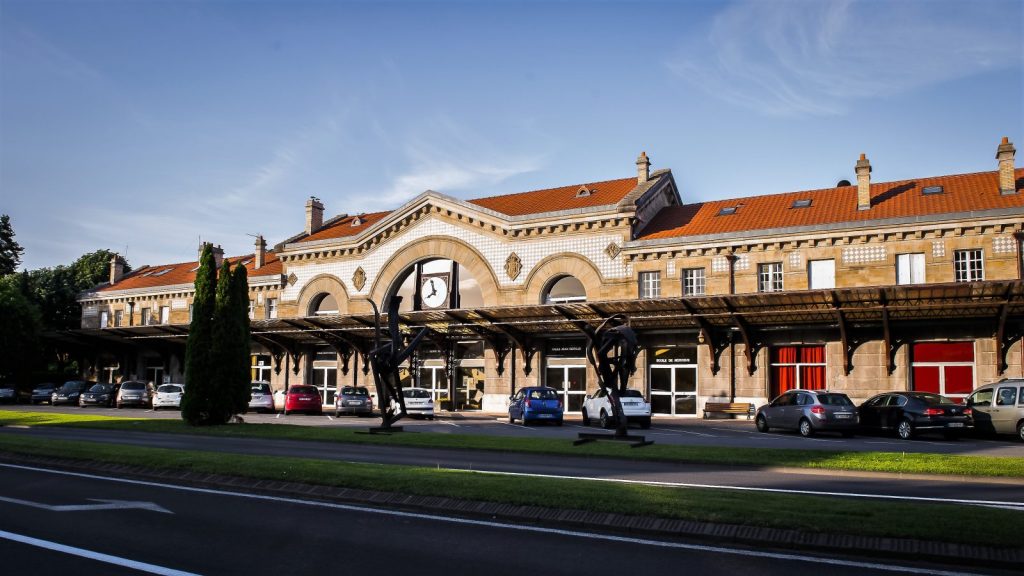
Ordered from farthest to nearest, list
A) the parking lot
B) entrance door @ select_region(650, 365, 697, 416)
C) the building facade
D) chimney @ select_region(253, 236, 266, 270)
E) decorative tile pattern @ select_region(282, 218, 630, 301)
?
chimney @ select_region(253, 236, 266, 270), decorative tile pattern @ select_region(282, 218, 630, 301), entrance door @ select_region(650, 365, 697, 416), the building facade, the parking lot

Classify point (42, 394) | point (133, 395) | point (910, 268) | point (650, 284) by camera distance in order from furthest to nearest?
point (42, 394), point (133, 395), point (650, 284), point (910, 268)

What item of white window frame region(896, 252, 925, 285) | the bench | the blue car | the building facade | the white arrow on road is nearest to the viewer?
the white arrow on road

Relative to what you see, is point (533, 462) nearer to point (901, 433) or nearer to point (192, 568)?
point (192, 568)

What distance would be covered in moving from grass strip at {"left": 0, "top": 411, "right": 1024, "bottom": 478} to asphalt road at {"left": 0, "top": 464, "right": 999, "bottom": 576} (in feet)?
27.4

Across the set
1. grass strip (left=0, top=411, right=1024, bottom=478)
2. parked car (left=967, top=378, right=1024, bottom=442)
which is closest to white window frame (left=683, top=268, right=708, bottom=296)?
parked car (left=967, top=378, right=1024, bottom=442)

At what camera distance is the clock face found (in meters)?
44.3

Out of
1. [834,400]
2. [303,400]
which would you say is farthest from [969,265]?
[303,400]

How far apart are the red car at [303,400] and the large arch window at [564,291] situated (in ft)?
39.5

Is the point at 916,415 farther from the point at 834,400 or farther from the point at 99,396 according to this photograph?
the point at 99,396

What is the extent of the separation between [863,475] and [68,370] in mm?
64235

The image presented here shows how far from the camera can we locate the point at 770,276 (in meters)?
35.3

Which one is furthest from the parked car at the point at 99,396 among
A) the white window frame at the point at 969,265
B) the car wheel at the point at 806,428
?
Result: the white window frame at the point at 969,265

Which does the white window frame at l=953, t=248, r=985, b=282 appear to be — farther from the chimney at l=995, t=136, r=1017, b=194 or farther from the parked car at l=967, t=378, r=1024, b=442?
the parked car at l=967, t=378, r=1024, b=442

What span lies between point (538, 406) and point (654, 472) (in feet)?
53.1
